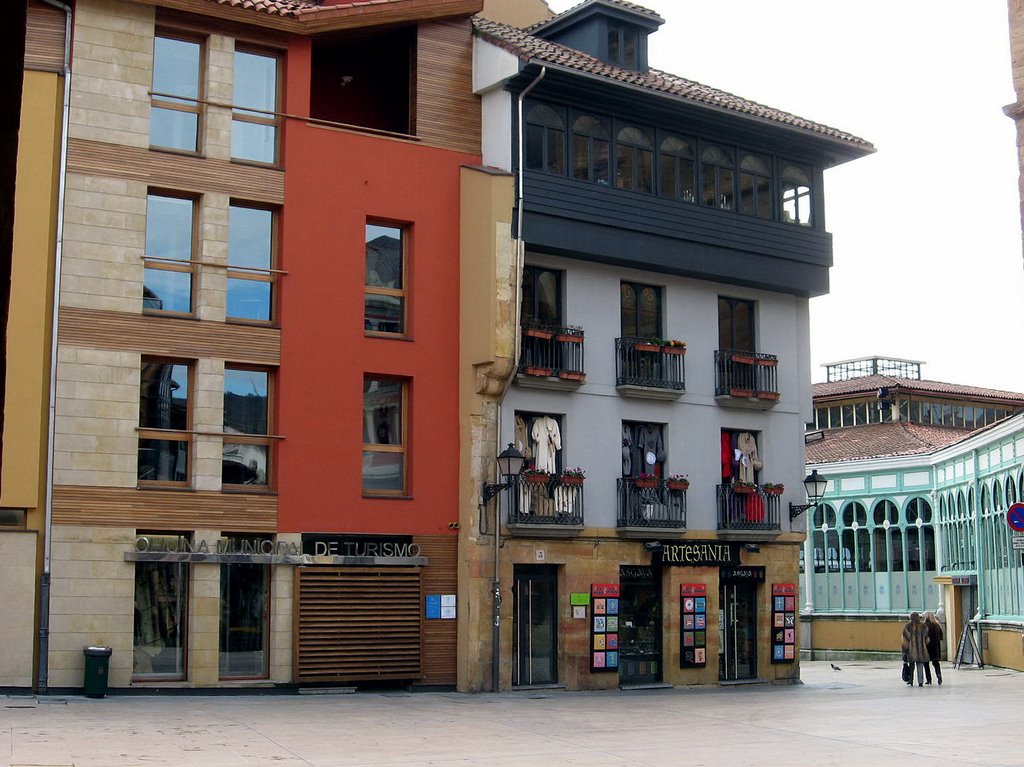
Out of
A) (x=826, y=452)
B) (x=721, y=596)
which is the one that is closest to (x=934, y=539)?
(x=826, y=452)

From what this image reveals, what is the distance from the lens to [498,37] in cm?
2581

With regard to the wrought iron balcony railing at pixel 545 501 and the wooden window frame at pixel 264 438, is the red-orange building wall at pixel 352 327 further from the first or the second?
the wrought iron balcony railing at pixel 545 501

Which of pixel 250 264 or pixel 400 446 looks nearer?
pixel 250 264

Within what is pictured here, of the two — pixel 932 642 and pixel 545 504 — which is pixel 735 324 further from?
pixel 932 642

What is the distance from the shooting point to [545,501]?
2581 cm

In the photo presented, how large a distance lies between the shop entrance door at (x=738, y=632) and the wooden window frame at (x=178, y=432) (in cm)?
1207

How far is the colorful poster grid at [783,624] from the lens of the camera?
29156mm

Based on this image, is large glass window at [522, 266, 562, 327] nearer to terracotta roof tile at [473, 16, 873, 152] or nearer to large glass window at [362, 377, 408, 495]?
large glass window at [362, 377, 408, 495]

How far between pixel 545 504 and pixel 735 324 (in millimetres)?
7065

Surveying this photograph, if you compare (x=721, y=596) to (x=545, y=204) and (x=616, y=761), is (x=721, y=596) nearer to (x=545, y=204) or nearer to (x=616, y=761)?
(x=545, y=204)

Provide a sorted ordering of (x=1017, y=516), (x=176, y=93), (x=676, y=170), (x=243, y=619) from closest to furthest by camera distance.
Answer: (x=1017, y=516) < (x=243, y=619) < (x=176, y=93) < (x=676, y=170)

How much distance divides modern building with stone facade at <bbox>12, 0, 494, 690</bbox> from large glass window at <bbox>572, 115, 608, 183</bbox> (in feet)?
7.07

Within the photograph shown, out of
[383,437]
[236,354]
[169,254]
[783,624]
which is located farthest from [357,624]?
[783,624]

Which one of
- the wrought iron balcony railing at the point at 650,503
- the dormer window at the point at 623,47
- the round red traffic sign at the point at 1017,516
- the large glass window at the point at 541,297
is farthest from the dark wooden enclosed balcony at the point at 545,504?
the dormer window at the point at 623,47
